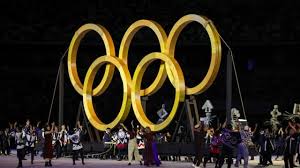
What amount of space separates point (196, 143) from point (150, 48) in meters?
22.7

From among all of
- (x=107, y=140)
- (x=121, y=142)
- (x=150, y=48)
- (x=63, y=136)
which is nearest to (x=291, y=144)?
(x=121, y=142)

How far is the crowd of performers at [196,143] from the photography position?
22.1m

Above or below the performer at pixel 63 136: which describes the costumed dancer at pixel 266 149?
below

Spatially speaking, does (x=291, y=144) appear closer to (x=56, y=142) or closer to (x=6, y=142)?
(x=56, y=142)

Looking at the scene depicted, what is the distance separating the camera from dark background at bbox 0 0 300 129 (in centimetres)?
4431

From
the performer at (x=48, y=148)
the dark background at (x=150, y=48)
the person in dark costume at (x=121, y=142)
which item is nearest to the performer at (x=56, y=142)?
the person in dark costume at (x=121, y=142)

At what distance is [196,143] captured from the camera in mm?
24469

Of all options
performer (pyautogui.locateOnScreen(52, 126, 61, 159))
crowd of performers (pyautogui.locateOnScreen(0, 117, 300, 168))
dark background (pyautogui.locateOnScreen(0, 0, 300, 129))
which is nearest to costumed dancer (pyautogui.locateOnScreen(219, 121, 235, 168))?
crowd of performers (pyautogui.locateOnScreen(0, 117, 300, 168))

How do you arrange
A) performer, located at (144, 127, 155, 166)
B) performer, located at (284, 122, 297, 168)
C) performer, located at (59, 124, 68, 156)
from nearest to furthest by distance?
performer, located at (284, 122, 297, 168) < performer, located at (144, 127, 155, 166) < performer, located at (59, 124, 68, 156)

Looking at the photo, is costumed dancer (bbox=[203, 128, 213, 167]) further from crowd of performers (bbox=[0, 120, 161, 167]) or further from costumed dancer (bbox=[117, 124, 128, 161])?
costumed dancer (bbox=[117, 124, 128, 161])

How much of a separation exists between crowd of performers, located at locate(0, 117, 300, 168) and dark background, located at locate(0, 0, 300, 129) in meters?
11.3

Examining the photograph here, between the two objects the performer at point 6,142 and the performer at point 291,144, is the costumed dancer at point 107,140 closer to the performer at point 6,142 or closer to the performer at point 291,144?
the performer at point 6,142

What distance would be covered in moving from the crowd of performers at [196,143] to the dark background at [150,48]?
11284mm

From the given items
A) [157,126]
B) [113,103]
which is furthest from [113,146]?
[113,103]
